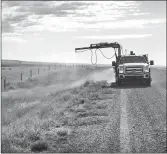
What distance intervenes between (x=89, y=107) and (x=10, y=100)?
12.7 metres

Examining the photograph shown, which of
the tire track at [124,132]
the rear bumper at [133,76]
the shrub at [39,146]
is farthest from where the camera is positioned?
the rear bumper at [133,76]

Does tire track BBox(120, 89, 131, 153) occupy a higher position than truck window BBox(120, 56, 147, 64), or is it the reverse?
truck window BBox(120, 56, 147, 64)

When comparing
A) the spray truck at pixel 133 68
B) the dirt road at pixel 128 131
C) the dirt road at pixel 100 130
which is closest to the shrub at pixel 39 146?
the dirt road at pixel 100 130

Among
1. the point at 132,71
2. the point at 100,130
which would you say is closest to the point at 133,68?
the point at 132,71

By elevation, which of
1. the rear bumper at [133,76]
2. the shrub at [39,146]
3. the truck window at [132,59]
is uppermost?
the truck window at [132,59]

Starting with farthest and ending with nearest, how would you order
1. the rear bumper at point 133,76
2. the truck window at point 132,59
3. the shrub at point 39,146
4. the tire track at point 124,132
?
the truck window at point 132,59 < the rear bumper at point 133,76 < the shrub at point 39,146 < the tire track at point 124,132

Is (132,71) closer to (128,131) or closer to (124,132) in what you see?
(128,131)

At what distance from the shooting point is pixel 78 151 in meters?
9.32

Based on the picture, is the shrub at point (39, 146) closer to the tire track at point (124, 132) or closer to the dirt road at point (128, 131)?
the dirt road at point (128, 131)

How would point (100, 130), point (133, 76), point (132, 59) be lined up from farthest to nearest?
point (132, 59) → point (133, 76) → point (100, 130)

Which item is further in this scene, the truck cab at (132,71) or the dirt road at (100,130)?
the truck cab at (132,71)

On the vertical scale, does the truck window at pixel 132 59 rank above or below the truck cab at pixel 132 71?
above

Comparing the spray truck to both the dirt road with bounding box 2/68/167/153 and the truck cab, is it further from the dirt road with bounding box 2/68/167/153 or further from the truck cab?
the dirt road with bounding box 2/68/167/153

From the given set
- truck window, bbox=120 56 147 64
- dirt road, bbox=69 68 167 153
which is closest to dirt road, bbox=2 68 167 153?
dirt road, bbox=69 68 167 153
